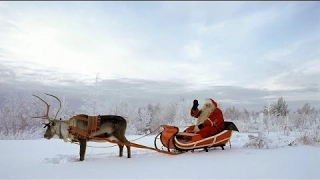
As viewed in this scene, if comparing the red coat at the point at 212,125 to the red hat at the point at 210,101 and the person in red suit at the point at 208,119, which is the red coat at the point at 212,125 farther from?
the red hat at the point at 210,101

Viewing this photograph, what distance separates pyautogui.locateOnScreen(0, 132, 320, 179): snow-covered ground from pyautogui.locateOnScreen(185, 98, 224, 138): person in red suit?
0.53m

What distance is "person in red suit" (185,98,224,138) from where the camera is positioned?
24.0ft

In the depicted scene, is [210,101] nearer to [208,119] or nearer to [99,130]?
[208,119]

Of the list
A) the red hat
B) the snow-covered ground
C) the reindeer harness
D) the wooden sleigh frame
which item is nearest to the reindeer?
the reindeer harness

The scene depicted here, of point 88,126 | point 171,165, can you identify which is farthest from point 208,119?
point 88,126

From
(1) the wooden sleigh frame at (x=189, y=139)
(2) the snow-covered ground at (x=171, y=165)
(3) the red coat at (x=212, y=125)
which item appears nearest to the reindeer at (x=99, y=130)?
(2) the snow-covered ground at (x=171, y=165)

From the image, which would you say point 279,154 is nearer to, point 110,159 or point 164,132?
point 164,132

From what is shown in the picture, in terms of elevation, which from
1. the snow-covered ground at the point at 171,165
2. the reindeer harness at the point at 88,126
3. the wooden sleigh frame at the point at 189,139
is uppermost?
the reindeer harness at the point at 88,126

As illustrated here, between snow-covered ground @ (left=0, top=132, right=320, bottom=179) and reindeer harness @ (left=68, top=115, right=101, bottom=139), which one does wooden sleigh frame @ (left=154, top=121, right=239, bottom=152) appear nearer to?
snow-covered ground @ (left=0, top=132, right=320, bottom=179)

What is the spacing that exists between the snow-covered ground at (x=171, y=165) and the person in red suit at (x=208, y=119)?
0.53 meters

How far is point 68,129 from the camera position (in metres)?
6.60

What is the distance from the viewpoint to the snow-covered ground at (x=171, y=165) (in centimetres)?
499

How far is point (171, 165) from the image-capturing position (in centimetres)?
571

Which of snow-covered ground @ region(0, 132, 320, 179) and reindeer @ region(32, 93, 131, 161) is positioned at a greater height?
reindeer @ region(32, 93, 131, 161)
